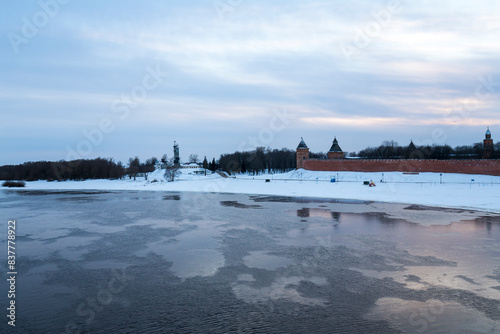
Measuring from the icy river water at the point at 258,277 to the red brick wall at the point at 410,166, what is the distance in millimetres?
25092

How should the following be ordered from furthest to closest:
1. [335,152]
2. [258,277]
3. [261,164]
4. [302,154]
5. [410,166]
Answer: [261,164]
[302,154]
[335,152]
[410,166]
[258,277]

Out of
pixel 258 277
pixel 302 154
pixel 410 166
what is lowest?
pixel 258 277

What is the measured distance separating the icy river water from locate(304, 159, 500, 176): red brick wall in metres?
25.1

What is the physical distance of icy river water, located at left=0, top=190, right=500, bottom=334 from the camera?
545 centimetres

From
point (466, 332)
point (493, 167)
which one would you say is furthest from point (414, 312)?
point (493, 167)

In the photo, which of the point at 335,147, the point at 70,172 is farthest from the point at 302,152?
the point at 70,172

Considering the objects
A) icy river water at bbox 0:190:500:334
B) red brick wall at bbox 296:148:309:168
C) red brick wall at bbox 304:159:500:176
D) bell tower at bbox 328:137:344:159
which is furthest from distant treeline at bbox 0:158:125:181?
icy river water at bbox 0:190:500:334

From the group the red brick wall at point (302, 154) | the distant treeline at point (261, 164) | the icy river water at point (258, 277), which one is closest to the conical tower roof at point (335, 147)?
the red brick wall at point (302, 154)

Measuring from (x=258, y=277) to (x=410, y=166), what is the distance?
37129 mm

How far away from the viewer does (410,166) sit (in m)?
40.6

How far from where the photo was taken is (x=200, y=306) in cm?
601

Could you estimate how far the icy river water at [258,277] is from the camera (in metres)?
5.45

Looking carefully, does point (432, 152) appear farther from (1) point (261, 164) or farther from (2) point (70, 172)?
(2) point (70, 172)

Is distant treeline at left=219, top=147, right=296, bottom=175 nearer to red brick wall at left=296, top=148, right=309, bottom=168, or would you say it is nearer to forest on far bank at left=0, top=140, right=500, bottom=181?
forest on far bank at left=0, top=140, right=500, bottom=181
